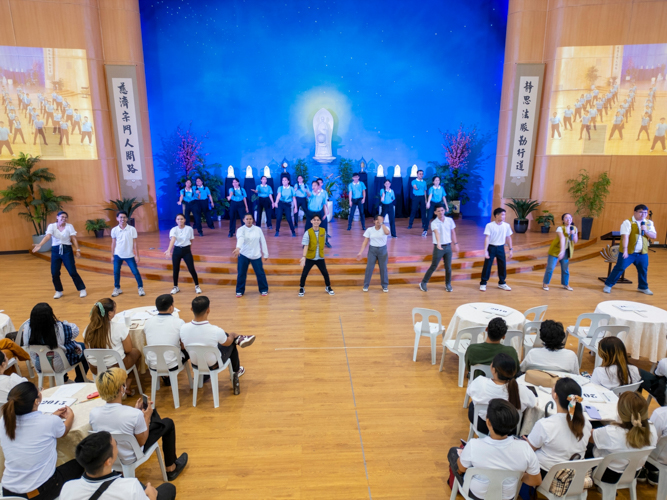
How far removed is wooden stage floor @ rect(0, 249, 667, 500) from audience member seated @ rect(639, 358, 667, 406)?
728mm

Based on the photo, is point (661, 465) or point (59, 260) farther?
point (59, 260)

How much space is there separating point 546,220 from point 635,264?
13.4 feet

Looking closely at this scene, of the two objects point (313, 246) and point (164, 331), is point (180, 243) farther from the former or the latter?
point (164, 331)

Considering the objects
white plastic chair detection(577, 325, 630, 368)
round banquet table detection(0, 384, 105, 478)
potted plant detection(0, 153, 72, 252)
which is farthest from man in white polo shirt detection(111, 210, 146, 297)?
white plastic chair detection(577, 325, 630, 368)

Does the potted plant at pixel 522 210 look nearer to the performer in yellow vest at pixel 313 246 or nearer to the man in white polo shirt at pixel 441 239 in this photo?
the man in white polo shirt at pixel 441 239

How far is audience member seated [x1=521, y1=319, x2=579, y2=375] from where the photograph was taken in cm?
349

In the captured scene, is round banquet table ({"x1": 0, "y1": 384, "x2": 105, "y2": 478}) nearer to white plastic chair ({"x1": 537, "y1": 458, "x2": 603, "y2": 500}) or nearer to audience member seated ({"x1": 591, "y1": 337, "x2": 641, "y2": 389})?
white plastic chair ({"x1": 537, "y1": 458, "x2": 603, "y2": 500})

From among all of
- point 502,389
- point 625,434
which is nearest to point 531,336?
point 502,389

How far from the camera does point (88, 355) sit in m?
3.73

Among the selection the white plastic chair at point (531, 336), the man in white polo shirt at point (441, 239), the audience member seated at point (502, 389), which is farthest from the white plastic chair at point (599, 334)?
the man in white polo shirt at point (441, 239)

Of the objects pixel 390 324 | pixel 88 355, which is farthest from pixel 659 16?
pixel 88 355

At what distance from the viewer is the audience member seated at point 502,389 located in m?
2.92

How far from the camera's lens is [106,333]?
3789 mm

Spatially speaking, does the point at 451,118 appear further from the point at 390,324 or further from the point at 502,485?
the point at 502,485
